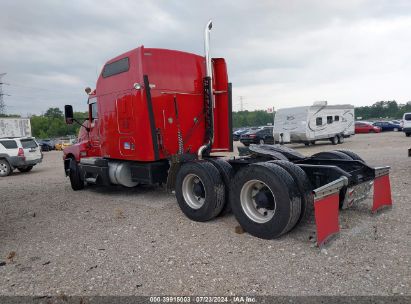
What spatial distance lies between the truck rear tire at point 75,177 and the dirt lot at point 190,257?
8.39 ft

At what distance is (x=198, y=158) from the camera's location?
6129 mm

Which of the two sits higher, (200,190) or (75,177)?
(200,190)

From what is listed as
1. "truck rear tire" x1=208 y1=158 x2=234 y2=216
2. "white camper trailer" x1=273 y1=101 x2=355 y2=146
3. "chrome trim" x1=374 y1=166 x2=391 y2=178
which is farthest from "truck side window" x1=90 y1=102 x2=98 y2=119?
"white camper trailer" x1=273 y1=101 x2=355 y2=146

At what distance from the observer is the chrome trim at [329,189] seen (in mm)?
3643

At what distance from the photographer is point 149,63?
6086 millimetres

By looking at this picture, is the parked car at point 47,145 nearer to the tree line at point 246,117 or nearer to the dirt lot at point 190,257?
the tree line at point 246,117

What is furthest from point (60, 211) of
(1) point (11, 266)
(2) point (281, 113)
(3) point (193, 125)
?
(2) point (281, 113)

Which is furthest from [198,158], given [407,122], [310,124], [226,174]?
[407,122]

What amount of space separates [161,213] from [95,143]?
127 inches

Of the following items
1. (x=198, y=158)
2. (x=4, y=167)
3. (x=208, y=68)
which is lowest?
(x=4, y=167)

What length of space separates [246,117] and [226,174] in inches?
4254

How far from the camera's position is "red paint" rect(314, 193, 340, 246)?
372 cm

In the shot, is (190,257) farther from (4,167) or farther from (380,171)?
(4,167)

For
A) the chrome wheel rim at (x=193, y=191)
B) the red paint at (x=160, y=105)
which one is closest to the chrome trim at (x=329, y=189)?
the chrome wheel rim at (x=193, y=191)
